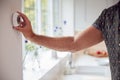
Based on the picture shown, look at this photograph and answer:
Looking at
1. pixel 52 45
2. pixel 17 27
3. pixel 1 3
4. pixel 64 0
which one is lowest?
pixel 52 45

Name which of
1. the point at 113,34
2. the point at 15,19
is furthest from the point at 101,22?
the point at 15,19

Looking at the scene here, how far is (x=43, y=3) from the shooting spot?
307 cm

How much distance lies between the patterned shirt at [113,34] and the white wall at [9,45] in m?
0.49

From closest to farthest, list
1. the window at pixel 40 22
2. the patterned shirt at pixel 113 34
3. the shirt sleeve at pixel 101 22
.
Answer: the patterned shirt at pixel 113 34 → the shirt sleeve at pixel 101 22 → the window at pixel 40 22

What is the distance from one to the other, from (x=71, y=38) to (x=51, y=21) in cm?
180

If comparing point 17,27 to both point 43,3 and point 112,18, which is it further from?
point 43,3

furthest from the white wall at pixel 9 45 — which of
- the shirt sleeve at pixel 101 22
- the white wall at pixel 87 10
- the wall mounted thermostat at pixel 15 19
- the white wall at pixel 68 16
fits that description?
the white wall at pixel 87 10

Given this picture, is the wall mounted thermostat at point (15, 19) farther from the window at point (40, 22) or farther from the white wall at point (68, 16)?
the white wall at point (68, 16)

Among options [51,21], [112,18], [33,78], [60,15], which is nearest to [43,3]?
[51,21]

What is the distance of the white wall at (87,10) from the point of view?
3.75 m

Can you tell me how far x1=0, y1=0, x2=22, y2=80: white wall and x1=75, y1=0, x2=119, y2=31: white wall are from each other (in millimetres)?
2650

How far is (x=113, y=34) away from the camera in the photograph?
4.20ft

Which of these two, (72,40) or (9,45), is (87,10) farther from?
(9,45)

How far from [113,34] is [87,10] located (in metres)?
2.56
